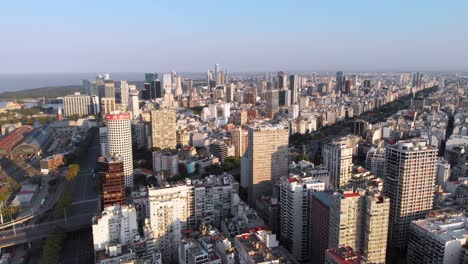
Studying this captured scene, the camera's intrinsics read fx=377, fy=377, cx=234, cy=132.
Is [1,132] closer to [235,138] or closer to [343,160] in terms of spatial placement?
[235,138]

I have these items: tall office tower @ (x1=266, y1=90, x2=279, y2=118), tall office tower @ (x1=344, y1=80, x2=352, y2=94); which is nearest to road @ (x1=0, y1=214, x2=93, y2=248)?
tall office tower @ (x1=266, y1=90, x2=279, y2=118)

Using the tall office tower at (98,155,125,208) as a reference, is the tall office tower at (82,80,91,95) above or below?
above

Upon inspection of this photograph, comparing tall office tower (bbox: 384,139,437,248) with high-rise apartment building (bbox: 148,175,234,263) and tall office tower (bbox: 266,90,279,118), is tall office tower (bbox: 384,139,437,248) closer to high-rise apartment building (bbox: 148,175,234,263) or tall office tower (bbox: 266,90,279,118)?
high-rise apartment building (bbox: 148,175,234,263)

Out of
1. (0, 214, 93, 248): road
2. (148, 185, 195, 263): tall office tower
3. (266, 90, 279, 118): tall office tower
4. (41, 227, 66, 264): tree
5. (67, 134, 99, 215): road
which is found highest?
(266, 90, 279, 118): tall office tower

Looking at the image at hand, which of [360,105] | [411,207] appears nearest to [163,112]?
[411,207]

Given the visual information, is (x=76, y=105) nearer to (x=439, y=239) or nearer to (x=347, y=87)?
(x=347, y=87)

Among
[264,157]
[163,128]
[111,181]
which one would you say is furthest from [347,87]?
[111,181]

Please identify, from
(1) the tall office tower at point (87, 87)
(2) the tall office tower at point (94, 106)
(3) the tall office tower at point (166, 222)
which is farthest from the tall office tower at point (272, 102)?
(3) the tall office tower at point (166, 222)

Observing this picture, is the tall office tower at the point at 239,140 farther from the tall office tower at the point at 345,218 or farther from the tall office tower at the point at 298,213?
the tall office tower at the point at 345,218
